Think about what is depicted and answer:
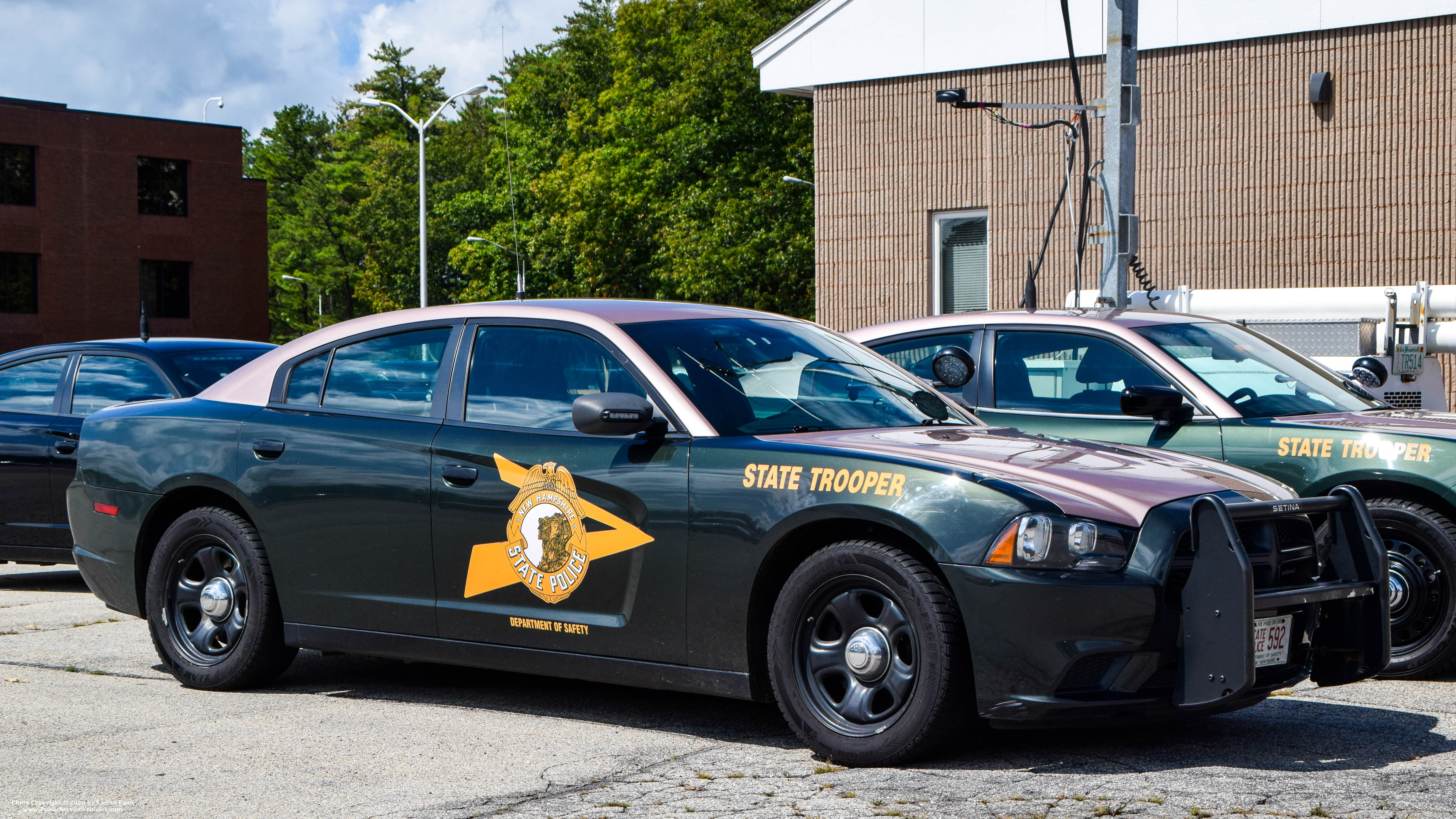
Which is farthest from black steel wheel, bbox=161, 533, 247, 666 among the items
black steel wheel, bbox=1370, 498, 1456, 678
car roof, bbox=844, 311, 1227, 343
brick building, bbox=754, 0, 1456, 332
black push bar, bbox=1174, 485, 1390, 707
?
brick building, bbox=754, 0, 1456, 332

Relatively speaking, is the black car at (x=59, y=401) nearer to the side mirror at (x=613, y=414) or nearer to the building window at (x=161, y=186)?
the side mirror at (x=613, y=414)

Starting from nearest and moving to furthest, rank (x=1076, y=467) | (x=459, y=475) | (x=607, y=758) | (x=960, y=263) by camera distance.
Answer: (x=1076, y=467), (x=607, y=758), (x=459, y=475), (x=960, y=263)

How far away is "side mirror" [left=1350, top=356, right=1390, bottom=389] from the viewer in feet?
29.4

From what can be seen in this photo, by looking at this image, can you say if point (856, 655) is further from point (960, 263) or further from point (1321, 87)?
point (960, 263)

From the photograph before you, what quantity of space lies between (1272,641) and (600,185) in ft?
149

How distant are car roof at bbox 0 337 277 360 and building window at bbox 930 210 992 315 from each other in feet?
39.8

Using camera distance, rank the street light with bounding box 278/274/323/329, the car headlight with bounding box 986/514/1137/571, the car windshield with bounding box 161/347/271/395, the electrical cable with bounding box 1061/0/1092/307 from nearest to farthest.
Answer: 1. the car headlight with bounding box 986/514/1137/571
2. the car windshield with bounding box 161/347/271/395
3. the electrical cable with bounding box 1061/0/1092/307
4. the street light with bounding box 278/274/323/329

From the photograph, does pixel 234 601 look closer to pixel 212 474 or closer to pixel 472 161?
pixel 212 474

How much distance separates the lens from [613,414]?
17.2 feet

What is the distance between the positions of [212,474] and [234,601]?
53cm

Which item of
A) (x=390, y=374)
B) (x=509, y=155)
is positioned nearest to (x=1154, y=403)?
(x=390, y=374)

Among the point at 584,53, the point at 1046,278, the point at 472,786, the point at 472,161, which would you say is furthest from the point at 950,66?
the point at 472,161

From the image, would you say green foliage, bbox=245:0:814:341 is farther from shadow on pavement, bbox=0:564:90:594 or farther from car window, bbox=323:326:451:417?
car window, bbox=323:326:451:417

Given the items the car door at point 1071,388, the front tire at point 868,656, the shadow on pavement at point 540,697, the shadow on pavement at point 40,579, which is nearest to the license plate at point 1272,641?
the front tire at point 868,656
